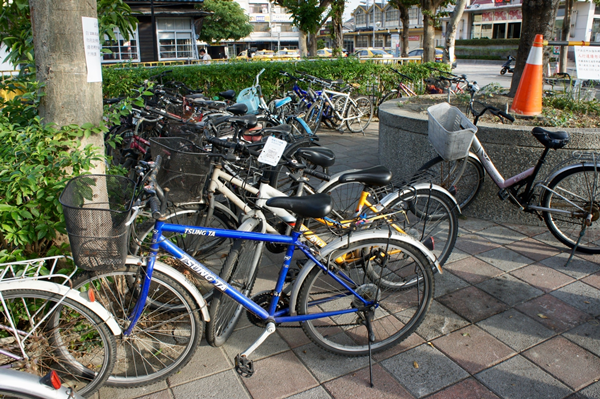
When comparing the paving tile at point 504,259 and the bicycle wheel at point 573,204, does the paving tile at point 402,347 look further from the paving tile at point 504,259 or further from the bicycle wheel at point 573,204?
the bicycle wheel at point 573,204

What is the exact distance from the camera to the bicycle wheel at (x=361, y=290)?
2705 mm

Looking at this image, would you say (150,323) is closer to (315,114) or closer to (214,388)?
(214,388)

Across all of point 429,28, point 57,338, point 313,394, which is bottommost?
point 313,394

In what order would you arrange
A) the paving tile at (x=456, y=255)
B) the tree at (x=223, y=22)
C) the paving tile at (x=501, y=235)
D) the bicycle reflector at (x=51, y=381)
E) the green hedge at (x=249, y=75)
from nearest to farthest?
the bicycle reflector at (x=51, y=381)
the paving tile at (x=456, y=255)
the paving tile at (x=501, y=235)
the green hedge at (x=249, y=75)
the tree at (x=223, y=22)

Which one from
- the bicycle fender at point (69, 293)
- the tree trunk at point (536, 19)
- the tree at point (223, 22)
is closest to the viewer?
the bicycle fender at point (69, 293)

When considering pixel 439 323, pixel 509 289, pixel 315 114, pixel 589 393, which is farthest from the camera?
pixel 315 114

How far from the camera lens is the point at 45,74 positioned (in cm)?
267

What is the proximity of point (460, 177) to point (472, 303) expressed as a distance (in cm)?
151

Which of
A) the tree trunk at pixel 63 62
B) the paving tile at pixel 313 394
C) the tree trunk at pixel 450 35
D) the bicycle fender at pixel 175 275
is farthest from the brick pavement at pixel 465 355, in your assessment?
the tree trunk at pixel 450 35

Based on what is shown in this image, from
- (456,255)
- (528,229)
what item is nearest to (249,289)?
(456,255)

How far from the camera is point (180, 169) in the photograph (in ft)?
10.1

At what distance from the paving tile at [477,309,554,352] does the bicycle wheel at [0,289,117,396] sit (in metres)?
2.29

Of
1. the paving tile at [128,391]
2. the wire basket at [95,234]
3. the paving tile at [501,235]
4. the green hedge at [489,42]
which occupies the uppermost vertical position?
the green hedge at [489,42]

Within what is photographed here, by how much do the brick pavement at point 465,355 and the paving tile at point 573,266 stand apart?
0.05 ft
